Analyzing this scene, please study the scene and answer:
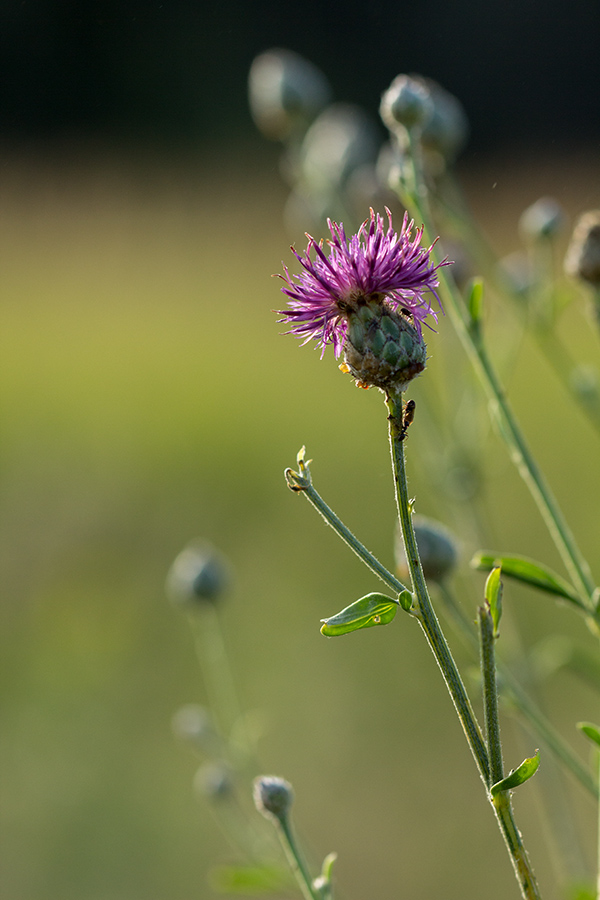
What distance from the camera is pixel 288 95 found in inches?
61.9

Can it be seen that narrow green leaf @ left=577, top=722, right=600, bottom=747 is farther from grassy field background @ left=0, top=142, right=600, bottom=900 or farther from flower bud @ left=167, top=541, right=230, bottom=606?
flower bud @ left=167, top=541, right=230, bottom=606

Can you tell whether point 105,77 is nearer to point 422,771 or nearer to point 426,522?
point 422,771

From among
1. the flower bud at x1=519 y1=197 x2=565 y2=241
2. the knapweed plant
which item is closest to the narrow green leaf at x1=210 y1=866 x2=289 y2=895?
the knapweed plant

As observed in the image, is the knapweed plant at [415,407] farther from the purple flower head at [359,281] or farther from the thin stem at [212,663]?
the thin stem at [212,663]

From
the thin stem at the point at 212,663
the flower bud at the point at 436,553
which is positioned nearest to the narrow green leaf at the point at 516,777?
the flower bud at the point at 436,553

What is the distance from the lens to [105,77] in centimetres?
1128

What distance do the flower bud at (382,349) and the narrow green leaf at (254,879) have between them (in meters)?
0.48

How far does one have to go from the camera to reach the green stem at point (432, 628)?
482 millimetres

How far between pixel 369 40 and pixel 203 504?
29.0 ft

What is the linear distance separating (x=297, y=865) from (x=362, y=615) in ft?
0.62

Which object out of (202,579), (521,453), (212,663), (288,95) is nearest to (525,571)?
(521,453)

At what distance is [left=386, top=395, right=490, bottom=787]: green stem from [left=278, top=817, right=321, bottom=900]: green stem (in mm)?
159

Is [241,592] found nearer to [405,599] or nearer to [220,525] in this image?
[220,525]

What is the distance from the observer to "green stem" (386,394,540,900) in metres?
0.48
